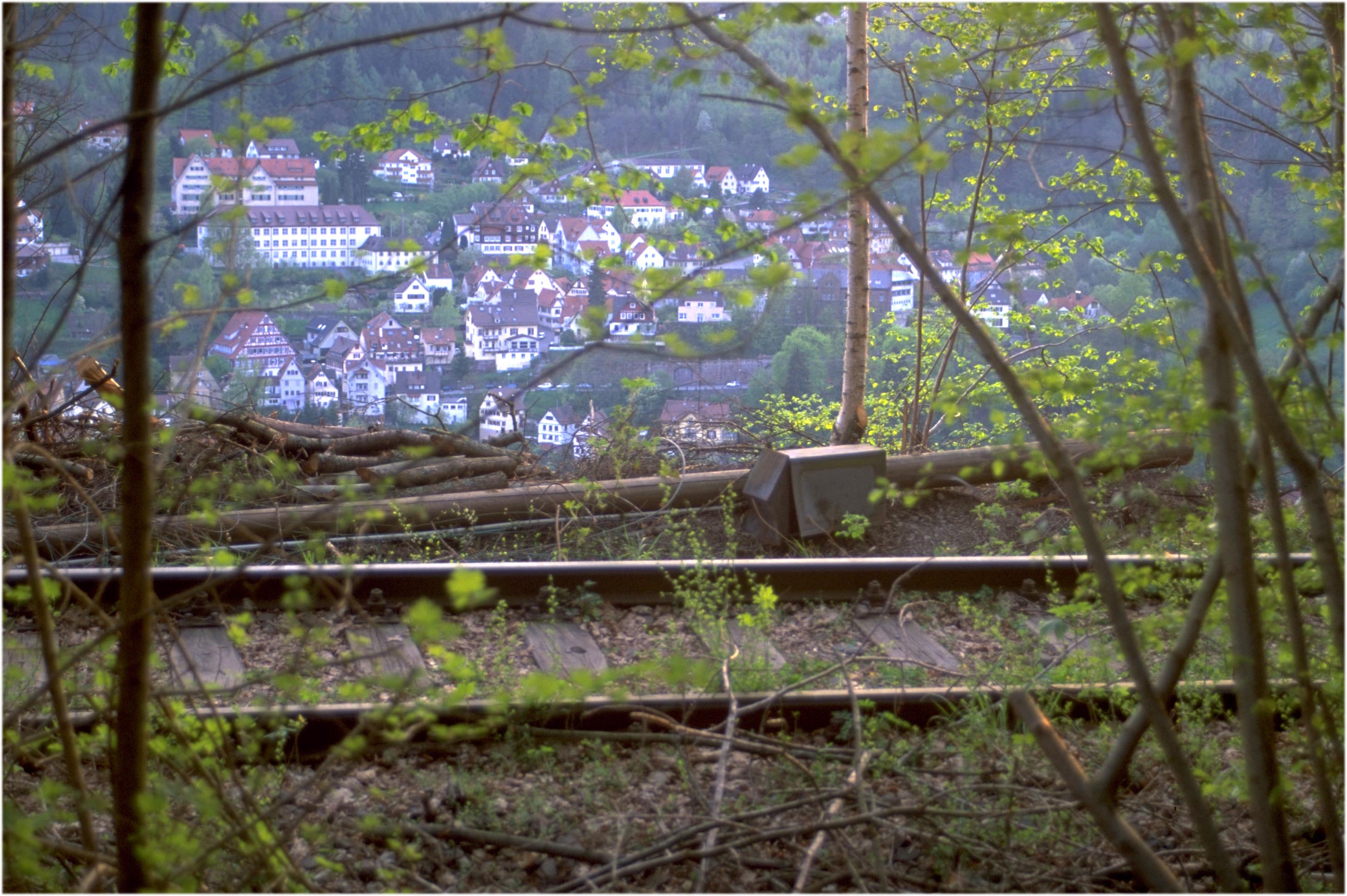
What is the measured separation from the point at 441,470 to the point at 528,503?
89cm

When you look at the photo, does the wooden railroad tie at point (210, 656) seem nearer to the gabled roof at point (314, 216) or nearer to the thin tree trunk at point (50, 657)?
the thin tree trunk at point (50, 657)

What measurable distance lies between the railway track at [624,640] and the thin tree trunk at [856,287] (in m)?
2.56

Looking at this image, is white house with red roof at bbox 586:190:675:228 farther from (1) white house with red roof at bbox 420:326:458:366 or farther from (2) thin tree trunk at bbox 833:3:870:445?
(1) white house with red roof at bbox 420:326:458:366

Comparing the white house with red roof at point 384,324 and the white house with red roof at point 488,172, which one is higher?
the white house with red roof at point 488,172

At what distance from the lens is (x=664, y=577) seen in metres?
4.84

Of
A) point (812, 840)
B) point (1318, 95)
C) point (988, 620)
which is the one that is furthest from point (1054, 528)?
point (812, 840)

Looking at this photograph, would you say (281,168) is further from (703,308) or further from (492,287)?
(703,308)

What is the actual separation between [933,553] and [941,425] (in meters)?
4.16

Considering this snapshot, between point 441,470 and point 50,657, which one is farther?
point 441,470

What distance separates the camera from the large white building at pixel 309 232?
6625 mm

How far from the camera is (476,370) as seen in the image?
8.70m

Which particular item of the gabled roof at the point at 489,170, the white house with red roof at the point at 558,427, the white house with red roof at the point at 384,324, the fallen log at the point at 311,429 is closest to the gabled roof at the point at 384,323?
the white house with red roof at the point at 384,324

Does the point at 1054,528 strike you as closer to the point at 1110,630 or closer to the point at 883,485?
the point at 1110,630

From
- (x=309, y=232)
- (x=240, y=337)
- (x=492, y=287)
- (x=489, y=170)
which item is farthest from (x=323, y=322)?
(x=489, y=170)
